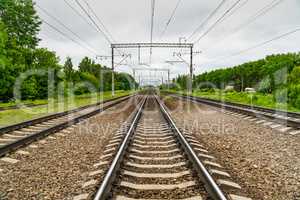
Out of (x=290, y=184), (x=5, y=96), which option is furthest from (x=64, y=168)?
(x=5, y=96)

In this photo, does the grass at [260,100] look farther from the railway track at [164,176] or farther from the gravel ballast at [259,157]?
the railway track at [164,176]

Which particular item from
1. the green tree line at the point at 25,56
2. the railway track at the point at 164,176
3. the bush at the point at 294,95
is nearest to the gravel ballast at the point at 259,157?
the railway track at the point at 164,176

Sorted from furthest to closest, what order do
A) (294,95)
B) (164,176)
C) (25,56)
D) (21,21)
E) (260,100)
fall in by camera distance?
(21,21) → (25,56) → (260,100) → (294,95) → (164,176)

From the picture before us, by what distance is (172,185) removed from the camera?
181 inches

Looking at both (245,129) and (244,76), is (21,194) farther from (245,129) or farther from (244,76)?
(244,76)

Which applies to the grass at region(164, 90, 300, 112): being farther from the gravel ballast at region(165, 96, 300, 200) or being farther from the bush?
the gravel ballast at region(165, 96, 300, 200)

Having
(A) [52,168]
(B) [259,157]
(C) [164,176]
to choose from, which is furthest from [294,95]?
(A) [52,168]

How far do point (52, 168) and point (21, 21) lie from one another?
152ft

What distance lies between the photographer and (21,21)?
151 ft

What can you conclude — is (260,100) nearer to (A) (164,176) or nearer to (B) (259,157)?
(B) (259,157)

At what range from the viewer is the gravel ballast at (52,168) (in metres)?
4.45

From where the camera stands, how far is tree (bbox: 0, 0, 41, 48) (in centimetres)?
4369

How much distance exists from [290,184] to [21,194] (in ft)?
14.2

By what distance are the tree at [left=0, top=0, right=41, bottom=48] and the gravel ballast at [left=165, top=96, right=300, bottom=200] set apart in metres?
41.2
